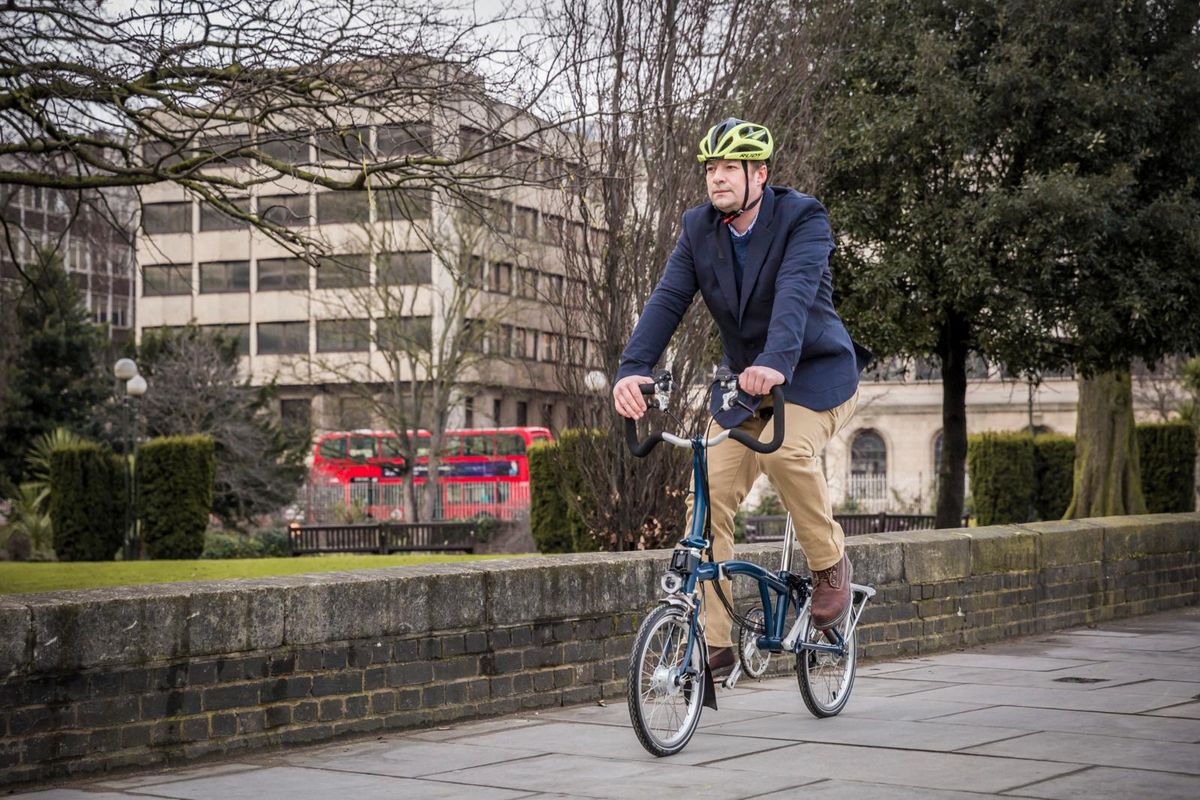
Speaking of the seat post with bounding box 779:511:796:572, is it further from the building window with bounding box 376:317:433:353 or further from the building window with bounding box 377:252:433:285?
the building window with bounding box 376:317:433:353

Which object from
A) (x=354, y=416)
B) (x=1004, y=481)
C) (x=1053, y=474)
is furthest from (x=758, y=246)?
(x=354, y=416)

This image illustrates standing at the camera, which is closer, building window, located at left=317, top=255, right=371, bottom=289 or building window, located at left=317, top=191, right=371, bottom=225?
building window, located at left=317, top=191, right=371, bottom=225

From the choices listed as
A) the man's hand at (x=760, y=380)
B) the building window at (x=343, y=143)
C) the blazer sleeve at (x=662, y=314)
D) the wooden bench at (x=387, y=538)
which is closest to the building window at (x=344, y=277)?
the wooden bench at (x=387, y=538)

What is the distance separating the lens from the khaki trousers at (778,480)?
595 centimetres

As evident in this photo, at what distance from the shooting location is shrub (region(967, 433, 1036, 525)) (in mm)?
30266

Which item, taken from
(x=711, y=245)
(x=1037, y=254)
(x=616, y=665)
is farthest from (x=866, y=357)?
(x=1037, y=254)

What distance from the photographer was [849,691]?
6797 millimetres

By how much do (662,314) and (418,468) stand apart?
46337 mm

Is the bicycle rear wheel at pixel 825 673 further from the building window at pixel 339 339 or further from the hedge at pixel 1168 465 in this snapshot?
the building window at pixel 339 339

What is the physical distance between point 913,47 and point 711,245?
597 inches

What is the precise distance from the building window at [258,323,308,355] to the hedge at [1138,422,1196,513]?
4855 cm

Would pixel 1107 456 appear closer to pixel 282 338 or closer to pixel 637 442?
pixel 637 442

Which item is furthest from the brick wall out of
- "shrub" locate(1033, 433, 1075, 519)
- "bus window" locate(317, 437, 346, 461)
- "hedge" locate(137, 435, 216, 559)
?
"bus window" locate(317, 437, 346, 461)

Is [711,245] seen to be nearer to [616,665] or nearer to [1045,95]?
[616,665]
